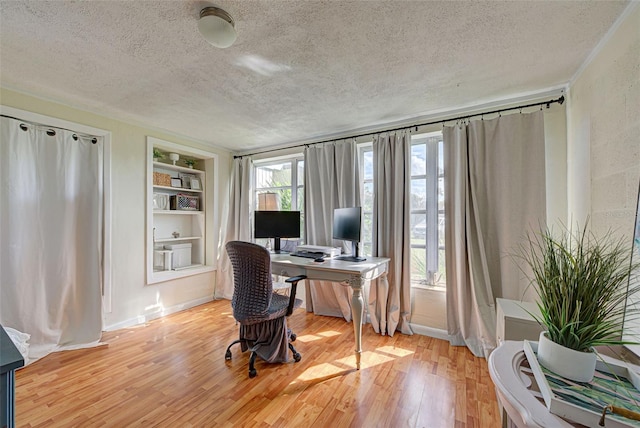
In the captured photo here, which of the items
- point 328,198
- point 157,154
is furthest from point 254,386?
point 157,154

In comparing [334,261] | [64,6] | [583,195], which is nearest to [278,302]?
[334,261]

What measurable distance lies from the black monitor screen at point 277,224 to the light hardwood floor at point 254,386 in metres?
1.21

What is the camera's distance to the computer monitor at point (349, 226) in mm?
2600

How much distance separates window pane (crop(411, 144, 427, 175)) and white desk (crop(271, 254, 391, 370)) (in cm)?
106

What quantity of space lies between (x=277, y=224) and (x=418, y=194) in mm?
1721

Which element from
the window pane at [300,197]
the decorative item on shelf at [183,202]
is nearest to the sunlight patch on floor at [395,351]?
the window pane at [300,197]

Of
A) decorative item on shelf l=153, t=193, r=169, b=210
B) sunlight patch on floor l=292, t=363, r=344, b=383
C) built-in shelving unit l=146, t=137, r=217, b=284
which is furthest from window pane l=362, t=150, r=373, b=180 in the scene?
decorative item on shelf l=153, t=193, r=169, b=210

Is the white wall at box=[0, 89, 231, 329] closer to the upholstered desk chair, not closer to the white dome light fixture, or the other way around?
the upholstered desk chair

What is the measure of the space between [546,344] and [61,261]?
3.57 meters

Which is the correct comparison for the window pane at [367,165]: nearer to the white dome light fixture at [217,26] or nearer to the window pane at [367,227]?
the window pane at [367,227]

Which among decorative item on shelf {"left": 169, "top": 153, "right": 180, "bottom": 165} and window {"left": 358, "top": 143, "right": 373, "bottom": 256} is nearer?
window {"left": 358, "top": 143, "right": 373, "bottom": 256}

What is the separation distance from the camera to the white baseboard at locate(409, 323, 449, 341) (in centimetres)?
264

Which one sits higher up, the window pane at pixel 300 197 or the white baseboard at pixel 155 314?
the window pane at pixel 300 197

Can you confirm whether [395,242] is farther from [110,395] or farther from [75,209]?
[75,209]
